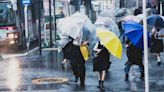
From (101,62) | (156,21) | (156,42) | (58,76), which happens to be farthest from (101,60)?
(156,42)

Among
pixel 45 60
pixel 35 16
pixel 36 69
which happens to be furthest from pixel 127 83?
pixel 35 16

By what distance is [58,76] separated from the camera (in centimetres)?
1866

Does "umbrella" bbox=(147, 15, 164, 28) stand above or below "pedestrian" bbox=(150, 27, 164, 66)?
above

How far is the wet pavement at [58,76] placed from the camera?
15.8 meters

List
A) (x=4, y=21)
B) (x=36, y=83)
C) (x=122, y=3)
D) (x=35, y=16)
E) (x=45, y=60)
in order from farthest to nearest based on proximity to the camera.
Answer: (x=122, y=3)
(x=35, y=16)
(x=4, y=21)
(x=45, y=60)
(x=36, y=83)

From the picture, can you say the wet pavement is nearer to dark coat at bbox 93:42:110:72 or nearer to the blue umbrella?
dark coat at bbox 93:42:110:72

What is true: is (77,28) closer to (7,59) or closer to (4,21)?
(7,59)

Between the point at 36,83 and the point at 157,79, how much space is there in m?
3.57

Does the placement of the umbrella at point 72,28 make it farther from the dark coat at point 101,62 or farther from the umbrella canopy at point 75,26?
the dark coat at point 101,62

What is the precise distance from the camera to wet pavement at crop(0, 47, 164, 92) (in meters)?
15.8

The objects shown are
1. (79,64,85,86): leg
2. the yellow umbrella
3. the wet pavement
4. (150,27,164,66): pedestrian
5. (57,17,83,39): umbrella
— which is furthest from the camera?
(150,27,164,66): pedestrian

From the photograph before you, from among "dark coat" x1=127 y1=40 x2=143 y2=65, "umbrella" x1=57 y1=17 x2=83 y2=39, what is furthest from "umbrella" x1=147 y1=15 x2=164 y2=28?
"umbrella" x1=57 y1=17 x2=83 y2=39

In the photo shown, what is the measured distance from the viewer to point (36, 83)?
1720 cm

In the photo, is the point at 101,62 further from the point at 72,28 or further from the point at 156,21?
the point at 156,21
